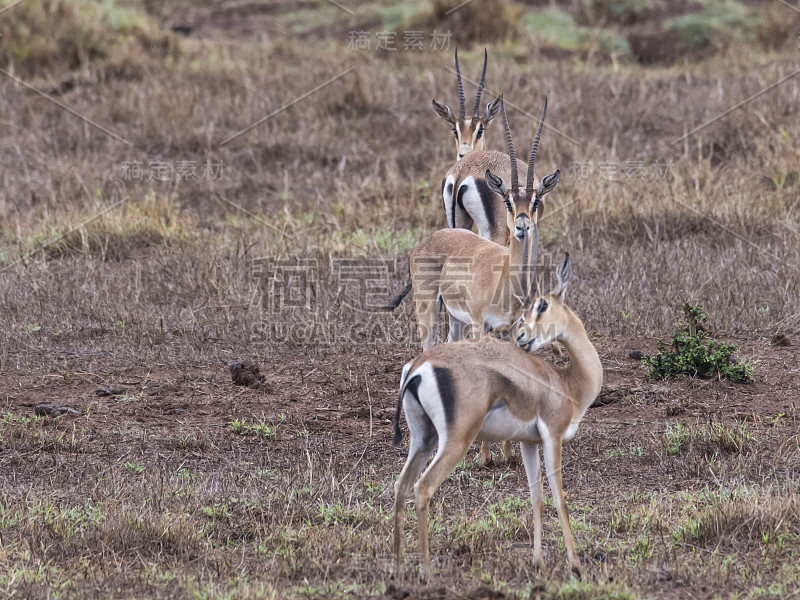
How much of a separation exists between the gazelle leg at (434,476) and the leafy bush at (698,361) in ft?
9.47

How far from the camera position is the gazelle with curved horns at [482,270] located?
5758mm

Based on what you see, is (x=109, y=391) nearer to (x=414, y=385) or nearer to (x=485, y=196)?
(x=485, y=196)

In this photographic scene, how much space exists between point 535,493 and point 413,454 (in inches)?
20.5

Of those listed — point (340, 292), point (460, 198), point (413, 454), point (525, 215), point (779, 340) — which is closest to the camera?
point (413, 454)

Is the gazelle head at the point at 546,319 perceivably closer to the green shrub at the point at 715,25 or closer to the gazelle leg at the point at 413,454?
the gazelle leg at the point at 413,454

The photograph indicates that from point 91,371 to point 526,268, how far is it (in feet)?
9.92

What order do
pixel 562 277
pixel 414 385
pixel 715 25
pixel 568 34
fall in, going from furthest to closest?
1. pixel 568 34
2. pixel 715 25
3. pixel 562 277
4. pixel 414 385

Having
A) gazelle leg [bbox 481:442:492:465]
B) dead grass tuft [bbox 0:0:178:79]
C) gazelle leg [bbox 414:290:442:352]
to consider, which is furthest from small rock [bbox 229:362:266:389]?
dead grass tuft [bbox 0:0:178:79]

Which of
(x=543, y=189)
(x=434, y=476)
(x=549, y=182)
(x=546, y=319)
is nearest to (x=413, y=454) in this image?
(x=434, y=476)

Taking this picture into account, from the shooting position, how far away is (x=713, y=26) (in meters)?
17.7

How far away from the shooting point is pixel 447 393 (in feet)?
12.6

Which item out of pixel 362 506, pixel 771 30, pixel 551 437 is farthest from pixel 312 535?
pixel 771 30

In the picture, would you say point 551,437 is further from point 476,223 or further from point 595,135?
point 595,135

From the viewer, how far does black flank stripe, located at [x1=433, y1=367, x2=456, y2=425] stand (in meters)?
3.82
